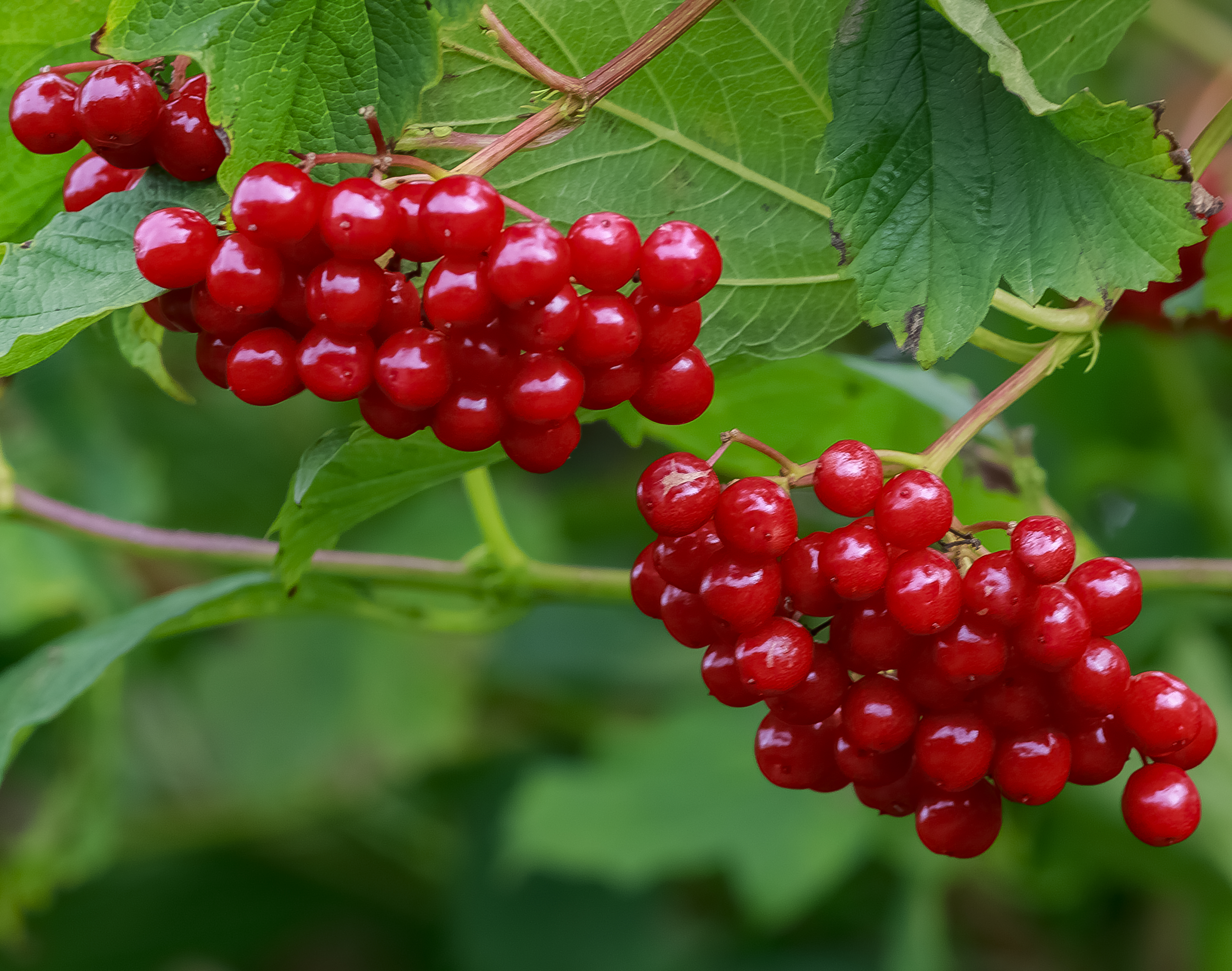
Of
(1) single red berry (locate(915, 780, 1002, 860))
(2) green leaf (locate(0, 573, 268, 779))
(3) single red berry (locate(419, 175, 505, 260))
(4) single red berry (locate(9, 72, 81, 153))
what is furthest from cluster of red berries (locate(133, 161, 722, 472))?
(2) green leaf (locate(0, 573, 268, 779))

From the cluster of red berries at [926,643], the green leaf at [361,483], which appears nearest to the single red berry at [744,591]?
the cluster of red berries at [926,643]

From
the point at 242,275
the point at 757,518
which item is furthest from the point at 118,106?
the point at 757,518

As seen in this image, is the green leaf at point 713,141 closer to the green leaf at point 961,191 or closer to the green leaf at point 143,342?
the green leaf at point 961,191

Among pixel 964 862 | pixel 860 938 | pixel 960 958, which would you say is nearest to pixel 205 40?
pixel 964 862

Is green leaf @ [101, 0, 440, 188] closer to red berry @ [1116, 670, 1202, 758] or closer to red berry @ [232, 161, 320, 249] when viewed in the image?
red berry @ [232, 161, 320, 249]

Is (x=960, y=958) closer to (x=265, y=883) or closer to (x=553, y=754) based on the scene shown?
(x=553, y=754)
